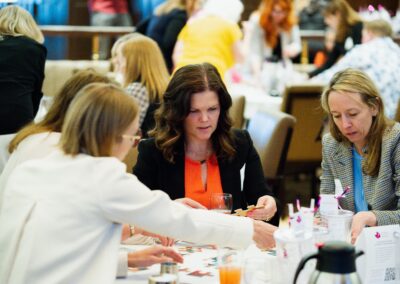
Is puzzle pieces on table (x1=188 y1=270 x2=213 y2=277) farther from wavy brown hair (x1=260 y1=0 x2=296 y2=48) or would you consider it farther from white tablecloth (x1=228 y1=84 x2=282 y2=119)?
wavy brown hair (x1=260 y1=0 x2=296 y2=48)

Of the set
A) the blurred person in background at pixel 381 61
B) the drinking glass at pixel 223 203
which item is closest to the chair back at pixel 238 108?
the blurred person in background at pixel 381 61

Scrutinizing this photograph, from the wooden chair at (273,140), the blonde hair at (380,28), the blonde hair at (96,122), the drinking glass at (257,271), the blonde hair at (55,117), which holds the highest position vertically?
the blonde hair at (96,122)

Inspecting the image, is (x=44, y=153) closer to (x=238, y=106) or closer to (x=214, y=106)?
(x=214, y=106)

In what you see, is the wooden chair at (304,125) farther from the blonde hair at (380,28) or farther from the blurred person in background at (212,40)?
the blonde hair at (380,28)

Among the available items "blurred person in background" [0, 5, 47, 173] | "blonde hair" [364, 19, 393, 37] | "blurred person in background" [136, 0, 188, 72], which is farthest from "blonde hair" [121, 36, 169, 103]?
"blonde hair" [364, 19, 393, 37]

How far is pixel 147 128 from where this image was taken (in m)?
5.15

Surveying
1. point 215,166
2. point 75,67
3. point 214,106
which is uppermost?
point 214,106

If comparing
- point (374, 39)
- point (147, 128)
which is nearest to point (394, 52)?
point (374, 39)

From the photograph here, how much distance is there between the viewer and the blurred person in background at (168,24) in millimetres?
6910

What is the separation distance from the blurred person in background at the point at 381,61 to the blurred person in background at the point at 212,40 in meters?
0.81

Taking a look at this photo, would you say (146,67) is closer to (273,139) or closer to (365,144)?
(273,139)

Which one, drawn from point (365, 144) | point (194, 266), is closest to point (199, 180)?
point (365, 144)

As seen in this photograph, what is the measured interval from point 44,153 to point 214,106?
2.52ft

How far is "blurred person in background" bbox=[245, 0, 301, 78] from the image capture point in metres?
7.20
